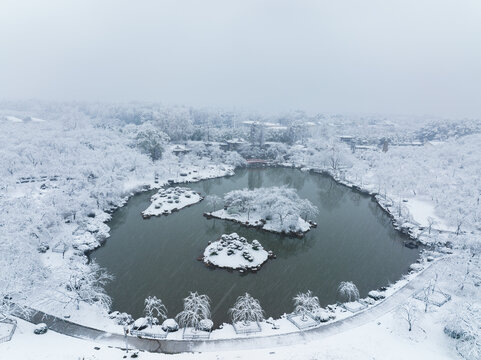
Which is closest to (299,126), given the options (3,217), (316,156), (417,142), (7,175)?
(316,156)

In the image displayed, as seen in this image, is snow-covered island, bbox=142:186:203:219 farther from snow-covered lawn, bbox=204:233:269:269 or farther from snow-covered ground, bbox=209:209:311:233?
snow-covered lawn, bbox=204:233:269:269

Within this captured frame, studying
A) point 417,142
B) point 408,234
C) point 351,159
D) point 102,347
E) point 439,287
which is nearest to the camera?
point 102,347

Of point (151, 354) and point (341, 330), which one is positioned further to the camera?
point (341, 330)

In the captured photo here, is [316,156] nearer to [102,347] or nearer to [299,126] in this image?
[299,126]

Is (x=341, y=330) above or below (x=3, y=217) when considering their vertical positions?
below

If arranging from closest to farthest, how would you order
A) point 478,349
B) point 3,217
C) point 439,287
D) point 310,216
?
point 478,349 → point 439,287 → point 3,217 → point 310,216
